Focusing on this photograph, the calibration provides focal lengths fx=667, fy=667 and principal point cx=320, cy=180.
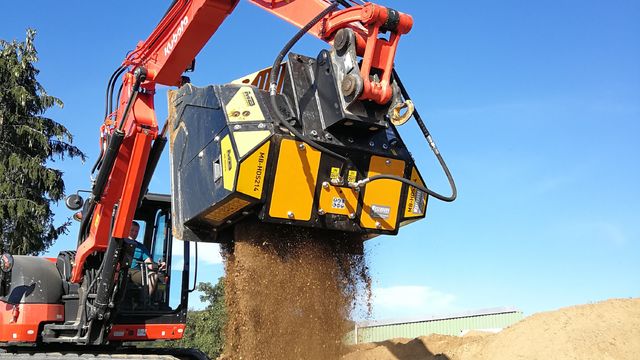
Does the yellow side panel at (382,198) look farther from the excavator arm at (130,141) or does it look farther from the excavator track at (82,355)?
the excavator track at (82,355)

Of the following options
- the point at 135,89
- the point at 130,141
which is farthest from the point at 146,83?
the point at 130,141

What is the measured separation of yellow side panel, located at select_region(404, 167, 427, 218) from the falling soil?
0.45 meters

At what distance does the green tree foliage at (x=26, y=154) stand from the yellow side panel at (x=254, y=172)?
1533cm

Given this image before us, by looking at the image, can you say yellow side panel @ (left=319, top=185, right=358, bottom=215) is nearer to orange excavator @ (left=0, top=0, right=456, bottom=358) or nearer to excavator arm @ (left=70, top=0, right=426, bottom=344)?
orange excavator @ (left=0, top=0, right=456, bottom=358)

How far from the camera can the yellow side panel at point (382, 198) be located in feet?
15.0

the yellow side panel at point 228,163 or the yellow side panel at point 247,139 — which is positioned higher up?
the yellow side panel at point 247,139

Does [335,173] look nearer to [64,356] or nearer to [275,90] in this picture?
[275,90]

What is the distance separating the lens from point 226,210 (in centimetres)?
436

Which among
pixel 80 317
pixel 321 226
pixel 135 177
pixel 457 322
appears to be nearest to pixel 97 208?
pixel 135 177

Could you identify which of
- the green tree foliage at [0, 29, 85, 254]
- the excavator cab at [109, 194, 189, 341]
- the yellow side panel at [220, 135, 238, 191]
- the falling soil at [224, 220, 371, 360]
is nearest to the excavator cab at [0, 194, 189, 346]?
the excavator cab at [109, 194, 189, 341]

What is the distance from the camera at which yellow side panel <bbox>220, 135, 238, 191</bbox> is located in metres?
4.15

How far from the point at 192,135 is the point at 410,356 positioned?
15.8 feet

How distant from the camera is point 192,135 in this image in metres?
4.76

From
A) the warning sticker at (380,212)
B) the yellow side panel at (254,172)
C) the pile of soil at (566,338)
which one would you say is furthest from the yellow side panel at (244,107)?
the pile of soil at (566,338)
